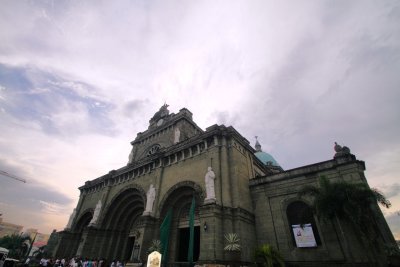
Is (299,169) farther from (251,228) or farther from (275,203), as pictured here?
(251,228)

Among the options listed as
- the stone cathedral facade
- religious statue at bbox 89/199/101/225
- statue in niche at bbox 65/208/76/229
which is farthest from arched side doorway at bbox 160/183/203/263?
statue in niche at bbox 65/208/76/229

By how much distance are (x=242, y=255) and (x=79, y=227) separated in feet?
95.3

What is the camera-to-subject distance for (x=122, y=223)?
29.8m

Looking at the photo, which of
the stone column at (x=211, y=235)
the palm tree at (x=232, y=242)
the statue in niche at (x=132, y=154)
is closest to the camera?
the palm tree at (x=232, y=242)

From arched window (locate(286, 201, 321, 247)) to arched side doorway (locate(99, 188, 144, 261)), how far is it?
699 inches

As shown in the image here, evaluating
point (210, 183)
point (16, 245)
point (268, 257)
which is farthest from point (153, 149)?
point (16, 245)

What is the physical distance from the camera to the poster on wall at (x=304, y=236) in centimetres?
1709

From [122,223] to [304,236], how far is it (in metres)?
22.8

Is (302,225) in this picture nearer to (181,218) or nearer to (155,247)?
(181,218)

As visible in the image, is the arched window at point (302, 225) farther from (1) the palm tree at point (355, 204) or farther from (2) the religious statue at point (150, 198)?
(2) the religious statue at point (150, 198)

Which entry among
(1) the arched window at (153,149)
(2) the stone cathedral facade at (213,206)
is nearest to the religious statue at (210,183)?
(2) the stone cathedral facade at (213,206)

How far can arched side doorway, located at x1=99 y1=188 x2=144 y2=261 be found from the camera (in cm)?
2819

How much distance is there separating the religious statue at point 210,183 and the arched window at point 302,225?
6844 millimetres

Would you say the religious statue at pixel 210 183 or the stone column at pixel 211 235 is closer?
the stone column at pixel 211 235
